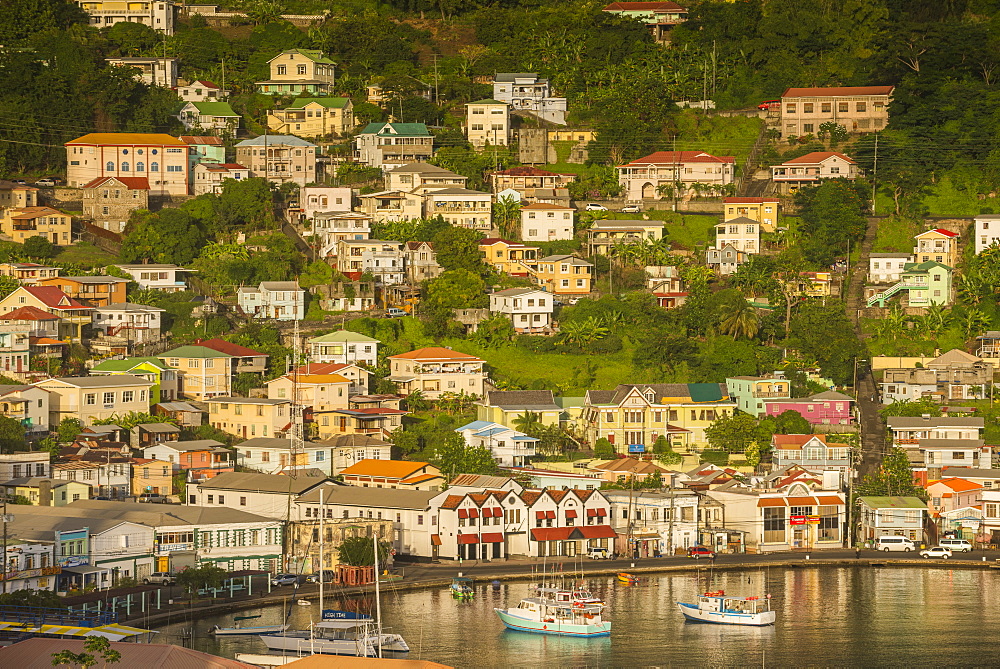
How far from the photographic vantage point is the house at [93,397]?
178 feet

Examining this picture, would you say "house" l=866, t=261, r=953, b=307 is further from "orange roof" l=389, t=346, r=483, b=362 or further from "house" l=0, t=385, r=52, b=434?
"house" l=0, t=385, r=52, b=434

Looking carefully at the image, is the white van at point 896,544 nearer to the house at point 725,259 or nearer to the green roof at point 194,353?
the house at point 725,259

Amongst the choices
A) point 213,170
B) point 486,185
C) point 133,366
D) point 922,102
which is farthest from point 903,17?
point 133,366

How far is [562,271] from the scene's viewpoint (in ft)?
217

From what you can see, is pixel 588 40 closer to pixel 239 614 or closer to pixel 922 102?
pixel 922 102

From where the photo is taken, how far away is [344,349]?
197ft

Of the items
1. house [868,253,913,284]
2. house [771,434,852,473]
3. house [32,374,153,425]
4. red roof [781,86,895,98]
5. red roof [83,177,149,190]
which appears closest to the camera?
house [771,434,852,473]

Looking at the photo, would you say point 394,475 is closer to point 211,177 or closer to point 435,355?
point 435,355

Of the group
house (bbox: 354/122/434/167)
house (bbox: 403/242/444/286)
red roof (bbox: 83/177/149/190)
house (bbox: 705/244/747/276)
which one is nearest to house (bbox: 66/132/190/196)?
red roof (bbox: 83/177/149/190)

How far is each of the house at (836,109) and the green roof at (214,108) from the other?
24.7 metres

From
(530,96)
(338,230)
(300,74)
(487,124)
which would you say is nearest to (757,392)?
(338,230)

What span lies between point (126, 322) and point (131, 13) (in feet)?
93.5

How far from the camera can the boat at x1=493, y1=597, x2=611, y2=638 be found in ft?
138

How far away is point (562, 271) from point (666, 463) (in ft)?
42.4
